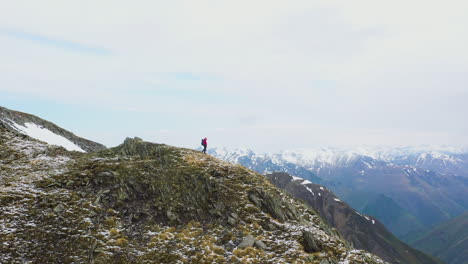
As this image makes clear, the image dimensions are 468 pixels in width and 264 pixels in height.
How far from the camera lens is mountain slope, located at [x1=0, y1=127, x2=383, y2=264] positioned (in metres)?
20.7

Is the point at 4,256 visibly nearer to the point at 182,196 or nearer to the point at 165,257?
the point at 165,257

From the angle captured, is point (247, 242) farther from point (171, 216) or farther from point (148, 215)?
point (148, 215)

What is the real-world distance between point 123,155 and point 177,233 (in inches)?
639

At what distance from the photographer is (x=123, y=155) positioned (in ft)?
117

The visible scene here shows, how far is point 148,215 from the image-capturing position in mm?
25172

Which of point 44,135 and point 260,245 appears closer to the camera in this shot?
point 260,245

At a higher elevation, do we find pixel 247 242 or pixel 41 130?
pixel 41 130

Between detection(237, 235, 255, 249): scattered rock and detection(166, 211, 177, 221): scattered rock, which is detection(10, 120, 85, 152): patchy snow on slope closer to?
detection(166, 211, 177, 221): scattered rock

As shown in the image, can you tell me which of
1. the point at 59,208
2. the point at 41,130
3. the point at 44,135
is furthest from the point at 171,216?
the point at 41,130

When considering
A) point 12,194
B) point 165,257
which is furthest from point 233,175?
point 12,194

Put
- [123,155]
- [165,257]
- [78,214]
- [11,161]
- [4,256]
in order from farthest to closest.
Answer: [123,155] → [11,161] → [78,214] → [165,257] → [4,256]

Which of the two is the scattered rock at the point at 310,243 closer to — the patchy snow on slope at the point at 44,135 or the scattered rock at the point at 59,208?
the scattered rock at the point at 59,208

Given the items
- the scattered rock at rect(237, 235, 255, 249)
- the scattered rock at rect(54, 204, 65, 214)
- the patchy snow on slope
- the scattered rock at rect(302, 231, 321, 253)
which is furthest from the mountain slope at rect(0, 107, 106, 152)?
the scattered rock at rect(302, 231, 321, 253)

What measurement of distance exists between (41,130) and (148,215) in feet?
203
